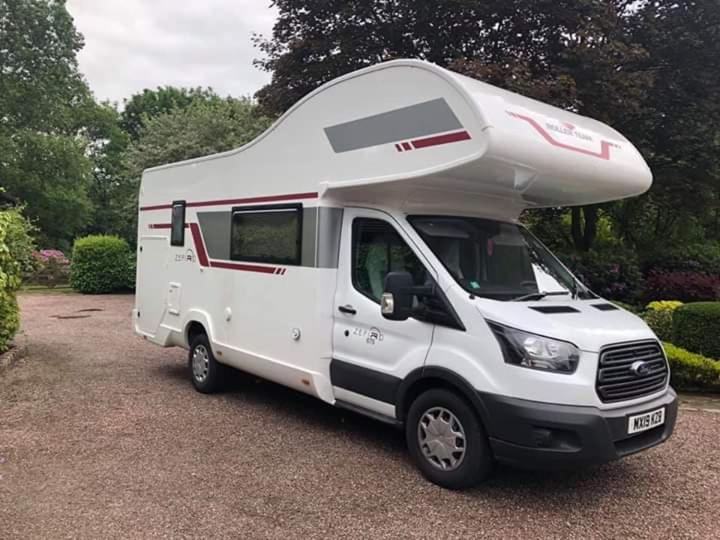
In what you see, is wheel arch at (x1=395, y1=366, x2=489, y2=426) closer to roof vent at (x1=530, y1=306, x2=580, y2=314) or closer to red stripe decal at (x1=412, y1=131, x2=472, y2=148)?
roof vent at (x1=530, y1=306, x2=580, y2=314)

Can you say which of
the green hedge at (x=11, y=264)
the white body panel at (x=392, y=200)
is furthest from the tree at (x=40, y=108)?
the white body panel at (x=392, y=200)

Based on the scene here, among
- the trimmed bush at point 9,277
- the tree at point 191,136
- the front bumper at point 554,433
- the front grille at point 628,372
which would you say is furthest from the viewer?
the tree at point 191,136

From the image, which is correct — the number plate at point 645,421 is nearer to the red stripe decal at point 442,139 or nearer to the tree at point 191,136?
the red stripe decal at point 442,139

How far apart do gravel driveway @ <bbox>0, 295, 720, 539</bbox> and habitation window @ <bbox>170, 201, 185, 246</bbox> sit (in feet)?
6.13

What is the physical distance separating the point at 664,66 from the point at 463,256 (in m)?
10.1

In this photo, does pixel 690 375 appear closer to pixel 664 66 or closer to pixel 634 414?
pixel 634 414

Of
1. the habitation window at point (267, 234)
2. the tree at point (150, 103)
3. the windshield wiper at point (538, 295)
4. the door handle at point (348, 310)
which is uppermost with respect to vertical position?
the tree at point (150, 103)

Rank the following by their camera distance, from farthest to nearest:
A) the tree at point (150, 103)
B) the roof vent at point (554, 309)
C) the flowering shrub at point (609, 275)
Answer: the tree at point (150, 103), the flowering shrub at point (609, 275), the roof vent at point (554, 309)

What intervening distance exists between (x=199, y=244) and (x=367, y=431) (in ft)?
9.64

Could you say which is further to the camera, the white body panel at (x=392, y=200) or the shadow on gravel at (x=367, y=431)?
the shadow on gravel at (x=367, y=431)

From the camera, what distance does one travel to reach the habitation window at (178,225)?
6836 mm

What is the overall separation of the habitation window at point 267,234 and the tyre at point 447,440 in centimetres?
183

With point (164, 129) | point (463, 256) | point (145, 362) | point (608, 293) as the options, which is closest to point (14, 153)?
point (164, 129)

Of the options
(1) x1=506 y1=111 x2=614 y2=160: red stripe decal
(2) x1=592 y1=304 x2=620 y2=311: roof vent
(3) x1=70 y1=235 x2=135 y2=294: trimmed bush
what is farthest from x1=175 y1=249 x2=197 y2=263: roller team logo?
(3) x1=70 y1=235 x2=135 y2=294: trimmed bush
